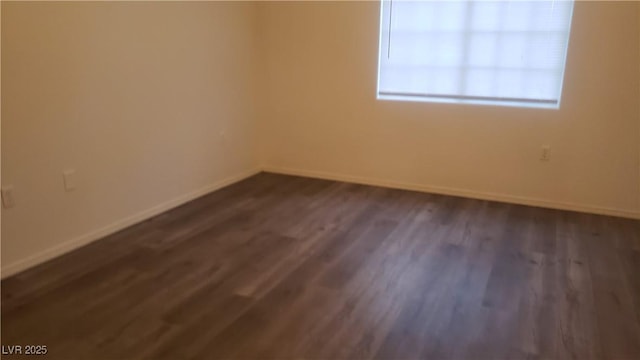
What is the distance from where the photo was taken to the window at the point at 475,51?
12.0 feet

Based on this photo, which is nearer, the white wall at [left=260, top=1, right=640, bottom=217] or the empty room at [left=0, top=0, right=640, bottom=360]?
the empty room at [left=0, top=0, right=640, bottom=360]

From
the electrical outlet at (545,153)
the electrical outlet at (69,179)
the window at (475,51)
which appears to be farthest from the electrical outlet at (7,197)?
the electrical outlet at (545,153)

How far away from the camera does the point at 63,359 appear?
6.26 ft

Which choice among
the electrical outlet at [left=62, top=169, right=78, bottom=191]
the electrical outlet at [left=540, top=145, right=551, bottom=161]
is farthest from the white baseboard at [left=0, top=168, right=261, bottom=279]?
the electrical outlet at [left=540, top=145, right=551, bottom=161]

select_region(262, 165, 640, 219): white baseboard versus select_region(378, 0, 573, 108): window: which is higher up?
select_region(378, 0, 573, 108): window

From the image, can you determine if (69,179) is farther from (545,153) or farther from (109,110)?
(545,153)

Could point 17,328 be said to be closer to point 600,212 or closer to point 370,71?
point 370,71

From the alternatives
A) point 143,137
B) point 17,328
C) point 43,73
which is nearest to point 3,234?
point 17,328

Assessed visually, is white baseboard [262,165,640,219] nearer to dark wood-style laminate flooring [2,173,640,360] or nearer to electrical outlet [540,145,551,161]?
dark wood-style laminate flooring [2,173,640,360]

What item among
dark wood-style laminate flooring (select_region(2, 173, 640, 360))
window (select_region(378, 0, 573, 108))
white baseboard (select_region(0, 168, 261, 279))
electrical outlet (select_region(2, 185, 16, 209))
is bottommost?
dark wood-style laminate flooring (select_region(2, 173, 640, 360))

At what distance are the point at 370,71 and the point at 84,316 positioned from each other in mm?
3047

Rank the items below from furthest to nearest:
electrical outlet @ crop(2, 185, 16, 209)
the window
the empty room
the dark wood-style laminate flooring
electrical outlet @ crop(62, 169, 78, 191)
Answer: the window < electrical outlet @ crop(62, 169, 78, 191) < electrical outlet @ crop(2, 185, 16, 209) < the empty room < the dark wood-style laminate flooring

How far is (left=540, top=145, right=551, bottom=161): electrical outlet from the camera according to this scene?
380cm

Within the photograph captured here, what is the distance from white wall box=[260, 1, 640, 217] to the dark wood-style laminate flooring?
14.3 inches
